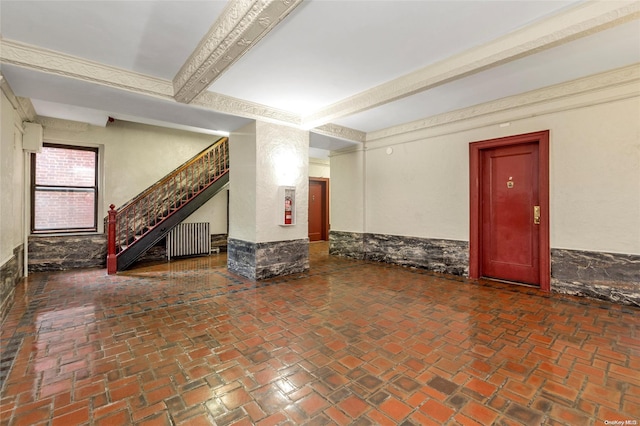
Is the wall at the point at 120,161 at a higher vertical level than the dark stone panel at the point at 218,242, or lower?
higher

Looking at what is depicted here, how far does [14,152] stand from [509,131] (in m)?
7.39

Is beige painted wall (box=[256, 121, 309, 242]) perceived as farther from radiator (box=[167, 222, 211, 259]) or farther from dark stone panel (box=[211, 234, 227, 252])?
dark stone panel (box=[211, 234, 227, 252])

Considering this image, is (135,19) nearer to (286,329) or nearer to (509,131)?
(286,329)

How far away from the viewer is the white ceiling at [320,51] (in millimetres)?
2477

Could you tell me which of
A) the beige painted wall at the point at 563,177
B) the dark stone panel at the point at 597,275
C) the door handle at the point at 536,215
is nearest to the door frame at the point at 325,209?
the beige painted wall at the point at 563,177

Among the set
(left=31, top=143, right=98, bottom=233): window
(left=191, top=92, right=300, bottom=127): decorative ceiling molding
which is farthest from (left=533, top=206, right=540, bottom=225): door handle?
(left=31, top=143, right=98, bottom=233): window

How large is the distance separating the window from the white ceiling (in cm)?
252

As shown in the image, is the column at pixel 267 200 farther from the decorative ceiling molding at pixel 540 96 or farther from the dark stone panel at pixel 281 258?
the decorative ceiling molding at pixel 540 96

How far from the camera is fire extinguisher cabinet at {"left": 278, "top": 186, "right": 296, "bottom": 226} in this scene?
5.04 meters

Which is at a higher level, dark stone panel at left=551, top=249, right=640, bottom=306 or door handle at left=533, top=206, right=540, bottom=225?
door handle at left=533, top=206, right=540, bottom=225

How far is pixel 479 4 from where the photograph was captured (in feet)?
7.90

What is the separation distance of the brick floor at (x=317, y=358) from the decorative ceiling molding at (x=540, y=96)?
108 inches

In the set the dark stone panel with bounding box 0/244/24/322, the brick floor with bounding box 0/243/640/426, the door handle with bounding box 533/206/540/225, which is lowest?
the brick floor with bounding box 0/243/640/426

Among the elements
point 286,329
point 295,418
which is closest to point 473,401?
point 295,418
